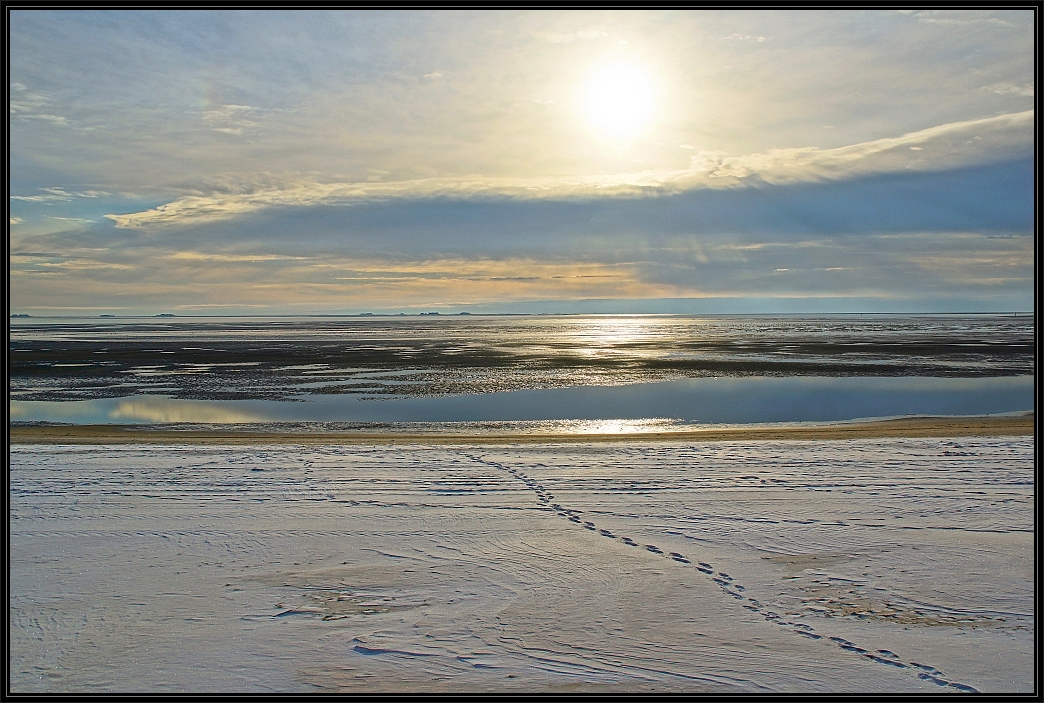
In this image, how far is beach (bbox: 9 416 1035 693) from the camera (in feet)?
18.5

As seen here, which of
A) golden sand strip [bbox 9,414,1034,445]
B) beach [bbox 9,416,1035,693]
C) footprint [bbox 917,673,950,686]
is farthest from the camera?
golden sand strip [bbox 9,414,1034,445]

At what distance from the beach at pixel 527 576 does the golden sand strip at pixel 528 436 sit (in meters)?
3.88

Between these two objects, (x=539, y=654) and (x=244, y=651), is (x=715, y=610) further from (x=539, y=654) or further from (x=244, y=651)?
(x=244, y=651)

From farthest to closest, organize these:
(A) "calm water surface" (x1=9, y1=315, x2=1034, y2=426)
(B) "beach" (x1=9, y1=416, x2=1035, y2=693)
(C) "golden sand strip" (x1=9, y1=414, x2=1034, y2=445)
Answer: (A) "calm water surface" (x1=9, y1=315, x2=1034, y2=426), (C) "golden sand strip" (x1=9, y1=414, x2=1034, y2=445), (B) "beach" (x1=9, y1=416, x2=1035, y2=693)

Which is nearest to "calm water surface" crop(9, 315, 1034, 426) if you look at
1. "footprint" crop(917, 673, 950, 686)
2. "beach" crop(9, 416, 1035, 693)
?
"beach" crop(9, 416, 1035, 693)

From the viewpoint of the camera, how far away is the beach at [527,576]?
18.5ft

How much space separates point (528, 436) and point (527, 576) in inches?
425

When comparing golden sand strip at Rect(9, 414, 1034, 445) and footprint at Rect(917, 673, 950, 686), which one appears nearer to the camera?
footprint at Rect(917, 673, 950, 686)

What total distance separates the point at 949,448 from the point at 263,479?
12.3 metres

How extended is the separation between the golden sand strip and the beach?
3884 mm

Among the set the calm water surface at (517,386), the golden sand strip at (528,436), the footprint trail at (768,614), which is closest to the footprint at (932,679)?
the footprint trail at (768,614)

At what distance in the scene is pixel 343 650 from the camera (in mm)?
5914

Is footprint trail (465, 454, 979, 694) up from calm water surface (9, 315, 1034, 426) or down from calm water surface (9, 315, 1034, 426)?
down

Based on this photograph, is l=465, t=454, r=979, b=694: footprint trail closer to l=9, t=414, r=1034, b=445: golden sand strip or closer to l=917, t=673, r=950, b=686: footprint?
l=917, t=673, r=950, b=686: footprint
